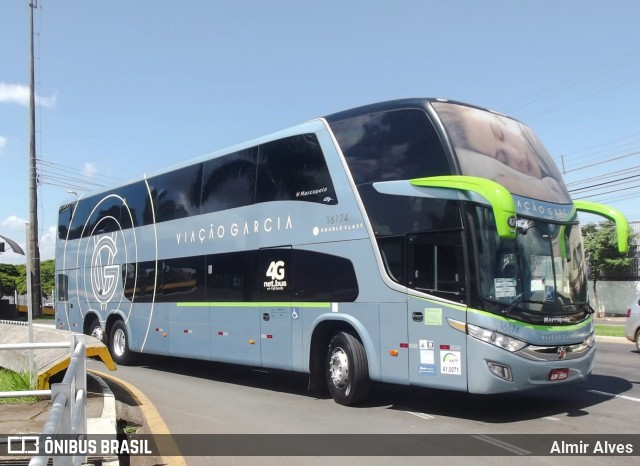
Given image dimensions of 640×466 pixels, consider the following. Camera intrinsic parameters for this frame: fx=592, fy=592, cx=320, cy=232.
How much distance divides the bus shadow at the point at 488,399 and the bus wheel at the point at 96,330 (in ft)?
17.2

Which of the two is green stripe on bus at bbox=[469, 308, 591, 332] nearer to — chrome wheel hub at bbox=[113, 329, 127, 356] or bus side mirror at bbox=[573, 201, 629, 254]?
bus side mirror at bbox=[573, 201, 629, 254]

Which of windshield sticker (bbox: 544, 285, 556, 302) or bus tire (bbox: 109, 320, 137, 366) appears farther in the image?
bus tire (bbox: 109, 320, 137, 366)

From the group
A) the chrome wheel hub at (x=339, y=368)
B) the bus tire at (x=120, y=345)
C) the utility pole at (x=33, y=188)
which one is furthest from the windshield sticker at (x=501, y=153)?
the utility pole at (x=33, y=188)

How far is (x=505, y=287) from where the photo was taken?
7652mm

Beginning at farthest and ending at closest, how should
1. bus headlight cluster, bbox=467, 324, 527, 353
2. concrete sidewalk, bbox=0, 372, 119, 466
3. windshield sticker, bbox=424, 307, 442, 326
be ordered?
1. windshield sticker, bbox=424, 307, 442, 326
2. bus headlight cluster, bbox=467, 324, 527, 353
3. concrete sidewalk, bbox=0, 372, 119, 466

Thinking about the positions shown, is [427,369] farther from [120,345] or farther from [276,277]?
[120,345]

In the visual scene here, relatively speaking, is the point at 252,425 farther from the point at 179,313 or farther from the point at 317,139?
the point at 179,313

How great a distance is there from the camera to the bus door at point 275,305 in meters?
10.3

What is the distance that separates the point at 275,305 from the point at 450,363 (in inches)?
146

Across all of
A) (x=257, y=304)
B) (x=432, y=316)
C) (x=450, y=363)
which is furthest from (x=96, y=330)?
(x=450, y=363)

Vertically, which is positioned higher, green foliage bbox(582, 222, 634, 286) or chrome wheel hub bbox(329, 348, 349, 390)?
green foliage bbox(582, 222, 634, 286)

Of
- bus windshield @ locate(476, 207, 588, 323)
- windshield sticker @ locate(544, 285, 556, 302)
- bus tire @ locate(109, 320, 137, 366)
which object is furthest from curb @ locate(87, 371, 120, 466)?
bus tire @ locate(109, 320, 137, 366)

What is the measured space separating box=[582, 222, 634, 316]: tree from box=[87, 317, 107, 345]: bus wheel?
94.2 ft

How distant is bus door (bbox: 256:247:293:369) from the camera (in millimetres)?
10273
